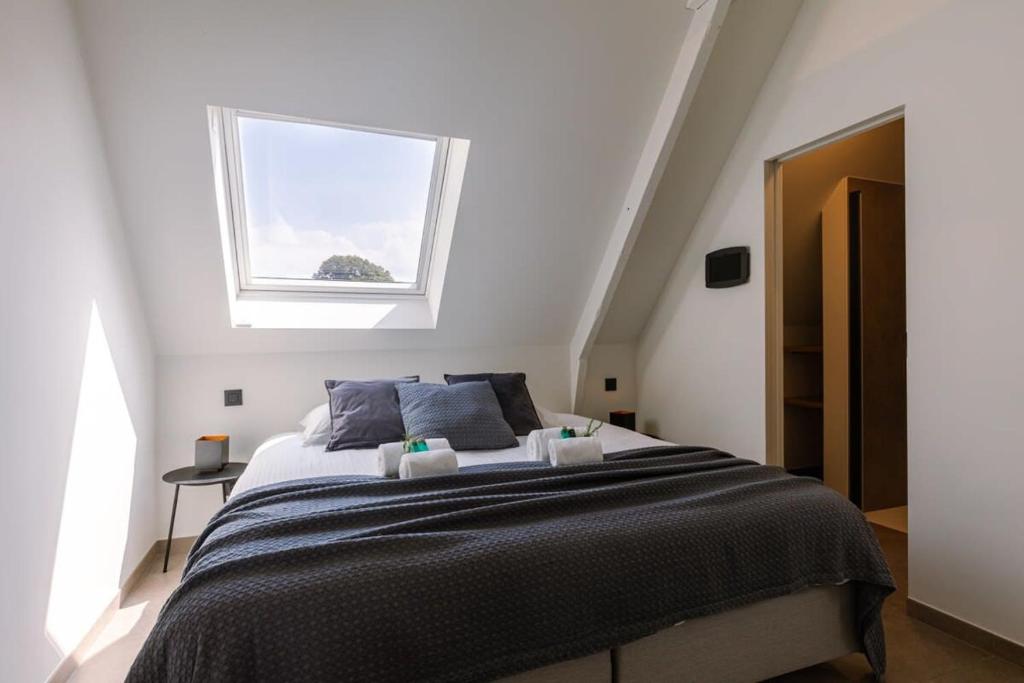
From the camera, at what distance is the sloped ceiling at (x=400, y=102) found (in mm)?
2076

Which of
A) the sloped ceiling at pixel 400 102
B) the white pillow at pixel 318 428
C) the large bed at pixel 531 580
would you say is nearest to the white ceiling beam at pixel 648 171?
the sloped ceiling at pixel 400 102

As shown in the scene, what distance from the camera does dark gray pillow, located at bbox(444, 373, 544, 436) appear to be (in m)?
3.07

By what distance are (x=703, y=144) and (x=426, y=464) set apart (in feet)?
7.36

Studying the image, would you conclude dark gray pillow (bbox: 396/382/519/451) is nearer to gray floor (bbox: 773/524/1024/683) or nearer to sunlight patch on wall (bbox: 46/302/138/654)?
sunlight patch on wall (bbox: 46/302/138/654)

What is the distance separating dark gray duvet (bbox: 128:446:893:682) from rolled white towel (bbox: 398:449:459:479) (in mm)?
127

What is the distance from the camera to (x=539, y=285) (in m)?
3.47

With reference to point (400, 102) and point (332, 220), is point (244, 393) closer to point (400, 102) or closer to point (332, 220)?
point (332, 220)

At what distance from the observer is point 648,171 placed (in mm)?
2947

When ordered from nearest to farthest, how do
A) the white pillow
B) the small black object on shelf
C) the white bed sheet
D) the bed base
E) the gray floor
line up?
the bed base
the gray floor
the white bed sheet
the white pillow
the small black object on shelf

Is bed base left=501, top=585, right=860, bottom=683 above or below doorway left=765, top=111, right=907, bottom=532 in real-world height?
below

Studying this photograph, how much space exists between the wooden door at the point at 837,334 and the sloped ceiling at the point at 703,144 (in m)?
0.79

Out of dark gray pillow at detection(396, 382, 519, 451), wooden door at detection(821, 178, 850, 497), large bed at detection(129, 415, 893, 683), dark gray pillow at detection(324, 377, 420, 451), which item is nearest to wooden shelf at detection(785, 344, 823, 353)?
wooden door at detection(821, 178, 850, 497)

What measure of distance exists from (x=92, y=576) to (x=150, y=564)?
75cm

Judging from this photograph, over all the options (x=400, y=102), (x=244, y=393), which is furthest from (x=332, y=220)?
(x=244, y=393)
